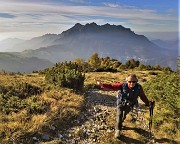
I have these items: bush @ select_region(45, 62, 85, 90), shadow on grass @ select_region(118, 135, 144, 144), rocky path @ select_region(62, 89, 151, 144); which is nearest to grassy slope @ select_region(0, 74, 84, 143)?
rocky path @ select_region(62, 89, 151, 144)

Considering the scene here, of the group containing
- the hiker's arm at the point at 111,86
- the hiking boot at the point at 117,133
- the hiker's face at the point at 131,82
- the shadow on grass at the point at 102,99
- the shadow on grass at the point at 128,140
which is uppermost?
the hiker's face at the point at 131,82

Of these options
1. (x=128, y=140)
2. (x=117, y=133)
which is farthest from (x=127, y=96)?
(x=128, y=140)

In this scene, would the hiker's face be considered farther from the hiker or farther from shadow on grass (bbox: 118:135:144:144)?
shadow on grass (bbox: 118:135:144:144)

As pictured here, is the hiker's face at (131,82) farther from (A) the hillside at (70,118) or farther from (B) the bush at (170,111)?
(B) the bush at (170,111)

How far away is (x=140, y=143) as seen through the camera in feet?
39.0

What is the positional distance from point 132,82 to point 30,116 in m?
4.99

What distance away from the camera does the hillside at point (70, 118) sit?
11.9 metres

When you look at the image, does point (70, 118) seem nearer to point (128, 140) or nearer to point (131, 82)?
point (128, 140)

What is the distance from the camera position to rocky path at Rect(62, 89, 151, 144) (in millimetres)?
12117

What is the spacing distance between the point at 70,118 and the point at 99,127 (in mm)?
1507

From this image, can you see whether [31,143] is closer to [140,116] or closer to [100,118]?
[100,118]

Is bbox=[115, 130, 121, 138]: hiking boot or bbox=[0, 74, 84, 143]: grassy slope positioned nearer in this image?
bbox=[0, 74, 84, 143]: grassy slope

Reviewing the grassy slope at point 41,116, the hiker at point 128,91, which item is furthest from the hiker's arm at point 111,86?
the grassy slope at point 41,116

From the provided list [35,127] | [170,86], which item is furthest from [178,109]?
[35,127]
